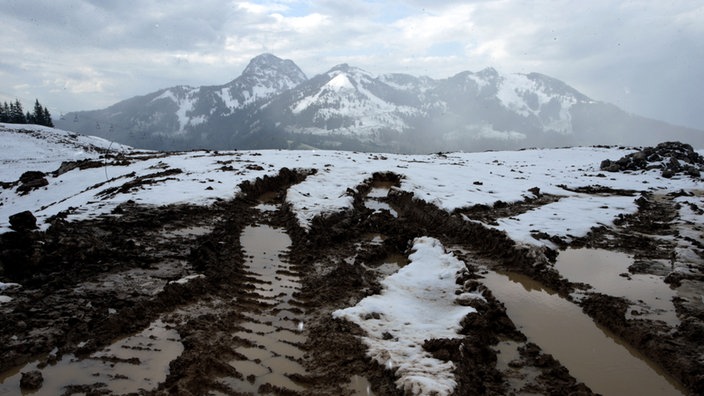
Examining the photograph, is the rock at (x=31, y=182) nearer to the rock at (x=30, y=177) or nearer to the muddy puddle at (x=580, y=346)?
the rock at (x=30, y=177)

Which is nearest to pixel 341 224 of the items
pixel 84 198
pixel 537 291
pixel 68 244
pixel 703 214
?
pixel 537 291

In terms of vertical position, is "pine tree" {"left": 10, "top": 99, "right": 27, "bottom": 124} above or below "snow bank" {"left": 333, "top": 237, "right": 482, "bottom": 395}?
above

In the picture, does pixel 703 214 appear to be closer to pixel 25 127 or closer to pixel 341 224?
pixel 341 224

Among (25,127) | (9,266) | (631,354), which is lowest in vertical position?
(631,354)

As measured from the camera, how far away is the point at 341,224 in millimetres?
17438

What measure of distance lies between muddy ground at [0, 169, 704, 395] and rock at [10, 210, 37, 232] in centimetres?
54

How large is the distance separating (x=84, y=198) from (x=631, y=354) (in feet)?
80.5

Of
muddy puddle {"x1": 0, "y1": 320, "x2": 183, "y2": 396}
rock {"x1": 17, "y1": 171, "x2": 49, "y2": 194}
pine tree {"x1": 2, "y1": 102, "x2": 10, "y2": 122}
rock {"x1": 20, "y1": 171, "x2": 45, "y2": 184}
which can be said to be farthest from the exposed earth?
pine tree {"x1": 2, "y1": 102, "x2": 10, "y2": 122}

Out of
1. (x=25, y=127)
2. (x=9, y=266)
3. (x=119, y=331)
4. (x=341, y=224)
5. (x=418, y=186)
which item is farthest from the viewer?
(x=25, y=127)

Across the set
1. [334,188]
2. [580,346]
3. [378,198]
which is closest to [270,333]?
[580,346]

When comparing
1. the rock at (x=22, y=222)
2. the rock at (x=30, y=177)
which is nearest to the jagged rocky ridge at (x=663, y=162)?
the rock at (x=22, y=222)

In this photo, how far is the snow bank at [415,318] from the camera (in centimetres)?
688

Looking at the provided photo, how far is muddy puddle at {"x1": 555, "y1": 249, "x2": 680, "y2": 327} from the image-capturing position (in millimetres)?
9981

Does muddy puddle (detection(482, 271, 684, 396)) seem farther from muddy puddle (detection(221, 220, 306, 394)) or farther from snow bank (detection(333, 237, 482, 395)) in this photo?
muddy puddle (detection(221, 220, 306, 394))
